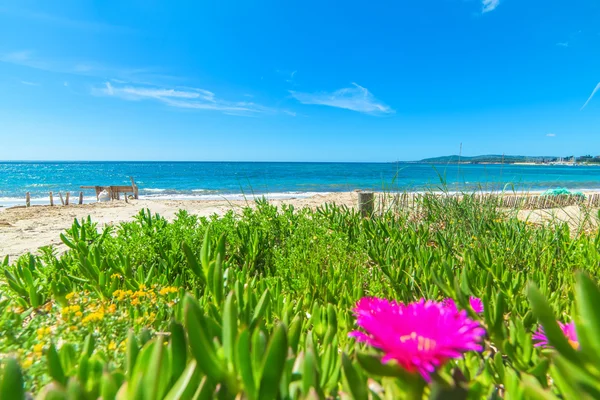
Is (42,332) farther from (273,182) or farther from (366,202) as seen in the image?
(273,182)

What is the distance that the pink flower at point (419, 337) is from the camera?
52 centimetres

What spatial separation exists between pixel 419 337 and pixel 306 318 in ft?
4.43

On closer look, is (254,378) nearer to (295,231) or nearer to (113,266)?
(113,266)

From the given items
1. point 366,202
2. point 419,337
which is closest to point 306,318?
point 419,337

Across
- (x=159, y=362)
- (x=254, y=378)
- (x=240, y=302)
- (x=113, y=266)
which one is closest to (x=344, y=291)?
(x=240, y=302)

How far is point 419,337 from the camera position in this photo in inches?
22.0

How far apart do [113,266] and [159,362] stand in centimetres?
194

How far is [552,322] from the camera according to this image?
608 millimetres

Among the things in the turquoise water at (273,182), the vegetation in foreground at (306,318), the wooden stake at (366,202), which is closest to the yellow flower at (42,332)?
the vegetation in foreground at (306,318)

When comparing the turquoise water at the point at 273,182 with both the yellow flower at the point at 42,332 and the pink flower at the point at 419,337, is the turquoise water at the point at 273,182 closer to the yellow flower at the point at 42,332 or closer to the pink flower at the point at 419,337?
the yellow flower at the point at 42,332

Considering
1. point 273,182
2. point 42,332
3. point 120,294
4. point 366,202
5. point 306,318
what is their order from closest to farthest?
1. point 42,332
2. point 120,294
3. point 306,318
4. point 366,202
5. point 273,182

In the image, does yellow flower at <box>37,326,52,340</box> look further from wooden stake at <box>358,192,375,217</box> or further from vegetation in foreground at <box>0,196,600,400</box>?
wooden stake at <box>358,192,375,217</box>

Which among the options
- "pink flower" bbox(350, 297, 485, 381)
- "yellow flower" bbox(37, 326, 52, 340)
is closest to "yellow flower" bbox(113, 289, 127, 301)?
"yellow flower" bbox(37, 326, 52, 340)

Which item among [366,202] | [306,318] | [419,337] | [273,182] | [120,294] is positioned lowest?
[273,182]
